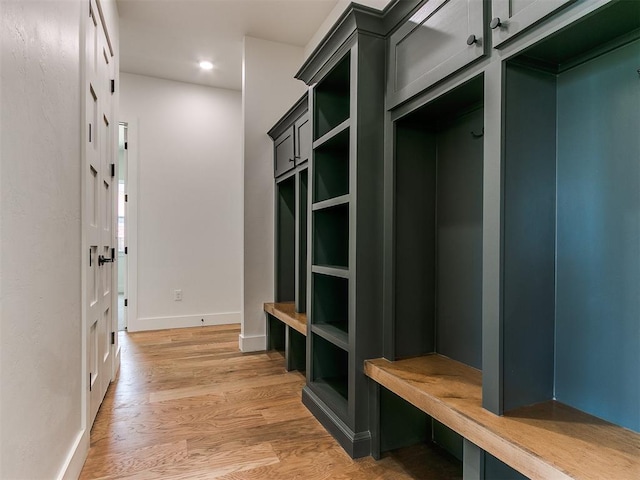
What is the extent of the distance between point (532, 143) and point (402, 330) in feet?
3.12

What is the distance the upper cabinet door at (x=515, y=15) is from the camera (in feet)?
3.16

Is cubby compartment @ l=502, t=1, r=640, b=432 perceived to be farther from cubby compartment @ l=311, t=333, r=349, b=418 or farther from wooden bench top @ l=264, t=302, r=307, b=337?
wooden bench top @ l=264, t=302, r=307, b=337

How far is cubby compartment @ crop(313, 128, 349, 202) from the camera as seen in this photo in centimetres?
213

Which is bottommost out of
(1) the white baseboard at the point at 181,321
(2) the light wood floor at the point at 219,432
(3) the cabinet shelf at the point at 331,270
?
(2) the light wood floor at the point at 219,432

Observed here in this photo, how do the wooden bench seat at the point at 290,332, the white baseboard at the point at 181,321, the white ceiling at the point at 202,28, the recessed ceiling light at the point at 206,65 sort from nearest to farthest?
1. the wooden bench seat at the point at 290,332
2. the white ceiling at the point at 202,28
3. the recessed ceiling light at the point at 206,65
4. the white baseboard at the point at 181,321

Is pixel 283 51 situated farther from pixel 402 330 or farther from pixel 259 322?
pixel 402 330

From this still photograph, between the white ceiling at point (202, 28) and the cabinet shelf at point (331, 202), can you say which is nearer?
the cabinet shelf at point (331, 202)

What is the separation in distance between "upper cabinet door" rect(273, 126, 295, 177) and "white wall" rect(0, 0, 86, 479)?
152cm

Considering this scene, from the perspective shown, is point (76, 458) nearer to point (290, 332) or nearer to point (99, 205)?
point (99, 205)

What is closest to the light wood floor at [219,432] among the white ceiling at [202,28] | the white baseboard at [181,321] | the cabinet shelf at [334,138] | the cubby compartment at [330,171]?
the white baseboard at [181,321]

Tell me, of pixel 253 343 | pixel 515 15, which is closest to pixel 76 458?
pixel 253 343

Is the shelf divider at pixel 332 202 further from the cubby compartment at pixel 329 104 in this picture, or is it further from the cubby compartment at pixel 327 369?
the cubby compartment at pixel 327 369

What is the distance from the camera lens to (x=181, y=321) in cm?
411

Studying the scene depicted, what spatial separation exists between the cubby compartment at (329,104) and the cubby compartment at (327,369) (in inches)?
49.6
